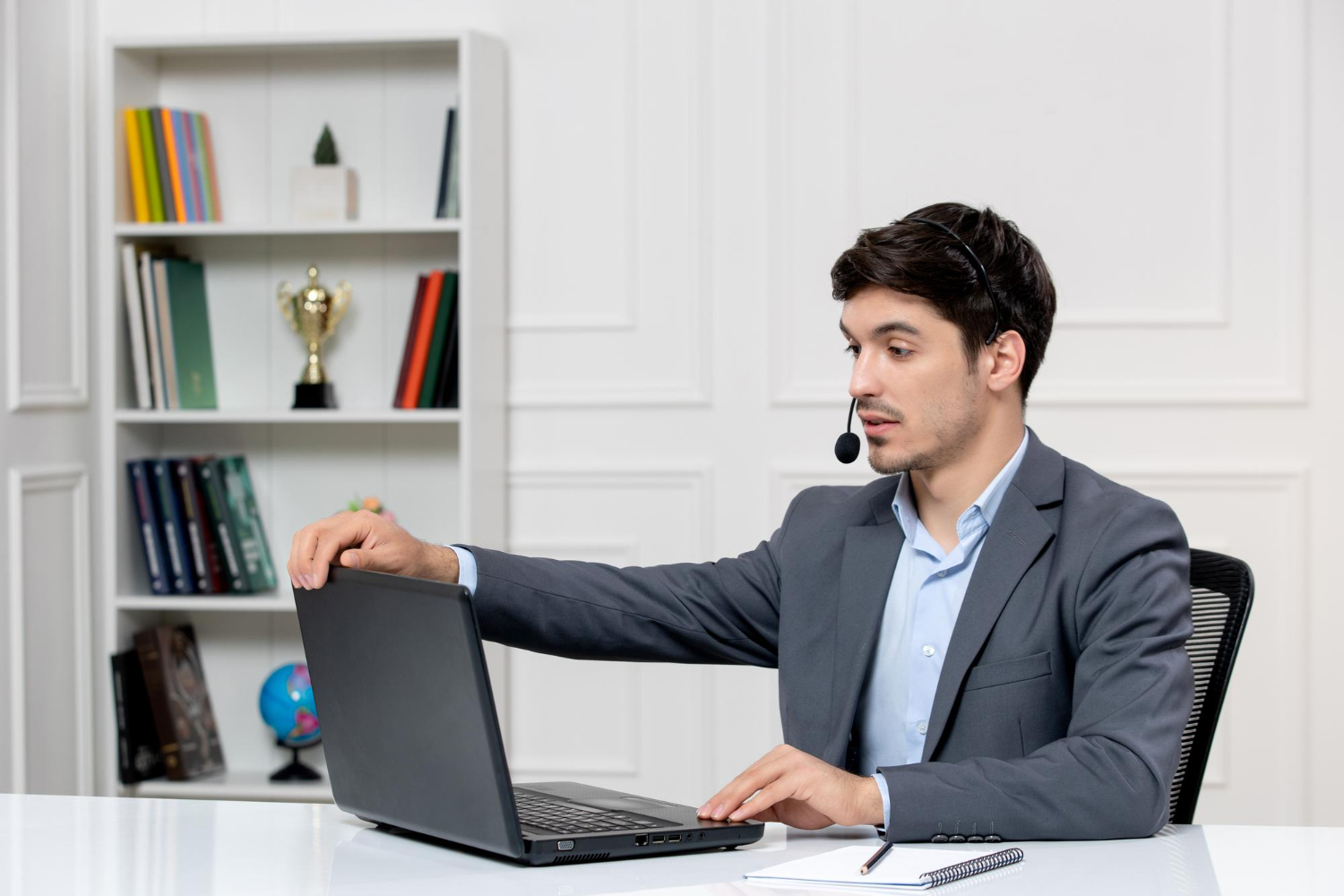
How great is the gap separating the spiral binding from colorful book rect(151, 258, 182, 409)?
2.50 meters

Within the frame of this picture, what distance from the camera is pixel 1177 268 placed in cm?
304

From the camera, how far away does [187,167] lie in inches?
127

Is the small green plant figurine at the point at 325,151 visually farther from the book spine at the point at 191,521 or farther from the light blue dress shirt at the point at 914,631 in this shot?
the light blue dress shirt at the point at 914,631

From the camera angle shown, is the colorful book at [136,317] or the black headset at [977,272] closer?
the black headset at [977,272]

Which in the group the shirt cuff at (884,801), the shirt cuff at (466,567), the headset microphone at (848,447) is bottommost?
the shirt cuff at (884,801)

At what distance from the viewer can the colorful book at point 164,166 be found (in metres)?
3.18

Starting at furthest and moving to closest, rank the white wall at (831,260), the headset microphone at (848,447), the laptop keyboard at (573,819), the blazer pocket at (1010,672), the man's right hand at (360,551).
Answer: the white wall at (831,260), the headset microphone at (848,447), the blazer pocket at (1010,672), the man's right hand at (360,551), the laptop keyboard at (573,819)

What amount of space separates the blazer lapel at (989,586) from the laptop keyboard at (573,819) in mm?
384

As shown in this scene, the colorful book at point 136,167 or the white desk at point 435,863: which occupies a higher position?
the colorful book at point 136,167

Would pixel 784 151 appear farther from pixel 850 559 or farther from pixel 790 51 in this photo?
pixel 850 559

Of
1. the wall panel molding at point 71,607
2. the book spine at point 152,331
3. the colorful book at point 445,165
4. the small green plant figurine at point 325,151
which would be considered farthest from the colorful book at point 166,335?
the colorful book at point 445,165

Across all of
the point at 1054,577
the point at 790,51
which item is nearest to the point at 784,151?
the point at 790,51

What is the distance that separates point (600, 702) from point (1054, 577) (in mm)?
1872

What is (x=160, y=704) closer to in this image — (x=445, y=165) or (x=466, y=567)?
(x=445, y=165)
